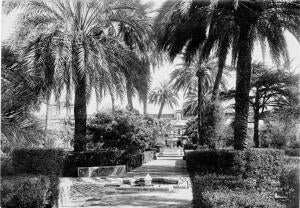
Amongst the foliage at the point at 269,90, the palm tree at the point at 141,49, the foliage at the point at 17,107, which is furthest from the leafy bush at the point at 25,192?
the foliage at the point at 269,90

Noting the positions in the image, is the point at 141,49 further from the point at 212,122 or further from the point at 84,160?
the point at 212,122

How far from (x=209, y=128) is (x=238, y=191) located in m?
15.8

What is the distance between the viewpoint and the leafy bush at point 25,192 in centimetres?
863

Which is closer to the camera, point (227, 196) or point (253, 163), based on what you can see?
point (227, 196)

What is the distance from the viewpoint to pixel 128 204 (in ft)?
35.6

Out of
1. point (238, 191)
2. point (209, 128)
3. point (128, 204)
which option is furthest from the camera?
point (209, 128)

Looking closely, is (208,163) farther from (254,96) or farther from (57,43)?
(254,96)

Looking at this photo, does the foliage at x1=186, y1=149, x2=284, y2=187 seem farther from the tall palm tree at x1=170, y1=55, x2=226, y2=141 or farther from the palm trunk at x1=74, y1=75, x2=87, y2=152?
the tall palm tree at x1=170, y1=55, x2=226, y2=141

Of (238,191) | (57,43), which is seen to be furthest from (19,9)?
(238,191)

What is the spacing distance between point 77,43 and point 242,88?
6.11 metres

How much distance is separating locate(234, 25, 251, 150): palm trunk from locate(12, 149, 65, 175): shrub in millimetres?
5861

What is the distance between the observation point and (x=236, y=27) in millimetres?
14664

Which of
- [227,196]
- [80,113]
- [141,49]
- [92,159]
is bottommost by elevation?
[227,196]

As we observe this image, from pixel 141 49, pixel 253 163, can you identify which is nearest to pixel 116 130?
pixel 141 49
